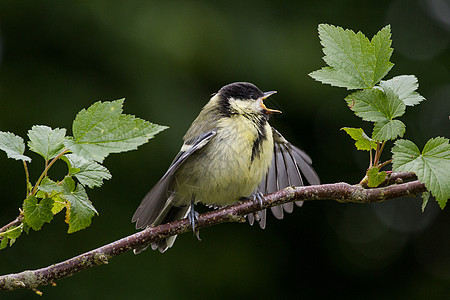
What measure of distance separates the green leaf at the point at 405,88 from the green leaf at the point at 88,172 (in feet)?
4.10

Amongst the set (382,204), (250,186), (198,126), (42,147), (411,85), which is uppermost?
(411,85)

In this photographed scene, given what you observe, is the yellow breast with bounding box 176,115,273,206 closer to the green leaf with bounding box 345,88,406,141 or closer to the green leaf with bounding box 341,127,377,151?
the green leaf with bounding box 341,127,377,151

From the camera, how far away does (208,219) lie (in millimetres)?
2641

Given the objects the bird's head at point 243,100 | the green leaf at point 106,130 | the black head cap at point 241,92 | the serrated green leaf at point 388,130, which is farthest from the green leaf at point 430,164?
the black head cap at point 241,92

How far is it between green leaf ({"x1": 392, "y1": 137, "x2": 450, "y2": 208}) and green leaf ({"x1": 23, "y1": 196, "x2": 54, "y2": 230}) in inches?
54.2

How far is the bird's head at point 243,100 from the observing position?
3.89 m

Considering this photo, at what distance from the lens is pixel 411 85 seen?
249 centimetres

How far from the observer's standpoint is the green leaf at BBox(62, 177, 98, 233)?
2.26 meters

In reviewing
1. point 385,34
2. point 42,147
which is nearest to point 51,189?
point 42,147

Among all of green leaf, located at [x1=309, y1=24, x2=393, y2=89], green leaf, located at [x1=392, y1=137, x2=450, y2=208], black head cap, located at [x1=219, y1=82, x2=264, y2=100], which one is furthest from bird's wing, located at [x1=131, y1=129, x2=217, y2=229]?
green leaf, located at [x1=392, y1=137, x2=450, y2=208]

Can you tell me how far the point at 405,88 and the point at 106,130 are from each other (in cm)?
132

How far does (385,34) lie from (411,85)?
11.8 inches

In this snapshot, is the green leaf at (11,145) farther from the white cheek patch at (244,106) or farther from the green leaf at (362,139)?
the white cheek patch at (244,106)

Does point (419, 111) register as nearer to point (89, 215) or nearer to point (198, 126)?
point (198, 126)
